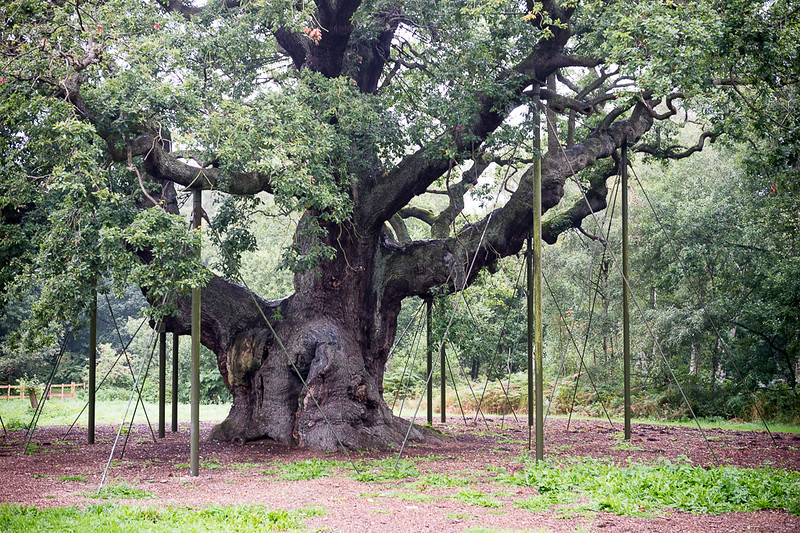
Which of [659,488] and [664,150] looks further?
[664,150]

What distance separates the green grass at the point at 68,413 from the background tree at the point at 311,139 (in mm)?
8580

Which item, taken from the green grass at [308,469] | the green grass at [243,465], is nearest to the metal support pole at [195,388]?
the green grass at [243,465]

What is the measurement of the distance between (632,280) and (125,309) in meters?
31.7

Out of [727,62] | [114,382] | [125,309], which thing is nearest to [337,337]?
[727,62]

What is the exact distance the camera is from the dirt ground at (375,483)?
20.1ft

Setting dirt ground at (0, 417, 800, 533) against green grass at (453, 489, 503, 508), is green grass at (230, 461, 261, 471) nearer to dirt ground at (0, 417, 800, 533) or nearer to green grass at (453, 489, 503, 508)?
dirt ground at (0, 417, 800, 533)

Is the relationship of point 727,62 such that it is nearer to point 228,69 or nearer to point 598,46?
point 598,46

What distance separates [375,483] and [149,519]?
306 centimetres

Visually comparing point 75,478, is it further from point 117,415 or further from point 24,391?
point 24,391

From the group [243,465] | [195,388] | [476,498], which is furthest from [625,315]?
[195,388]

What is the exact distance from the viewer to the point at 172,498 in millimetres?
7527

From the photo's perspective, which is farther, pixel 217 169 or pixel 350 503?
pixel 217 169

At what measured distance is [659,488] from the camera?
718 cm

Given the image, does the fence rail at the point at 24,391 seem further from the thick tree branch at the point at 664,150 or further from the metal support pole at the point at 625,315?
the thick tree branch at the point at 664,150
